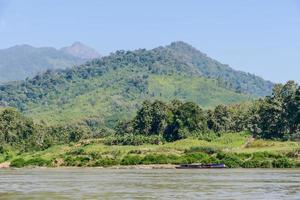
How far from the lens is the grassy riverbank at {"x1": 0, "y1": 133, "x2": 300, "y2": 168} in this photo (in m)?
84.0

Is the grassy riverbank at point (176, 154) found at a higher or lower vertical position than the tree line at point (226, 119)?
lower

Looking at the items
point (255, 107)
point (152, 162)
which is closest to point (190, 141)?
point (152, 162)

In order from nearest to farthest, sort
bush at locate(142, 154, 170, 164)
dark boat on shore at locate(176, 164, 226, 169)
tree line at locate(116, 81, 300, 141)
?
dark boat on shore at locate(176, 164, 226, 169) < bush at locate(142, 154, 170, 164) < tree line at locate(116, 81, 300, 141)

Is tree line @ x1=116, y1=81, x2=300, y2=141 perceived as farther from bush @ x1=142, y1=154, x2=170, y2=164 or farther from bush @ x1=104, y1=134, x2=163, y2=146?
bush @ x1=142, y1=154, x2=170, y2=164

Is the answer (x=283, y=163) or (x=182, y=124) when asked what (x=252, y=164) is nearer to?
(x=283, y=163)

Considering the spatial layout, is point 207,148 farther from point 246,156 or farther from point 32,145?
point 32,145

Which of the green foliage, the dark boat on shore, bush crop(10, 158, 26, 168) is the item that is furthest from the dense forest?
→ the dark boat on shore

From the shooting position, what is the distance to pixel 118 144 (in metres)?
106

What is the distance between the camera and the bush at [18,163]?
95.2 meters

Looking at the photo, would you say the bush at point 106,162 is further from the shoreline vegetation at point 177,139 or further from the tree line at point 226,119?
the tree line at point 226,119

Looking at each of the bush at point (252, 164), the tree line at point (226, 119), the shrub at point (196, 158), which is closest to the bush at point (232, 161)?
the bush at point (252, 164)

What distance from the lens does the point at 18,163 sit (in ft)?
314

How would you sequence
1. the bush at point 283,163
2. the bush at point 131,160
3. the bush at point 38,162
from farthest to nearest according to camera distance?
the bush at point 38,162 < the bush at point 131,160 < the bush at point 283,163

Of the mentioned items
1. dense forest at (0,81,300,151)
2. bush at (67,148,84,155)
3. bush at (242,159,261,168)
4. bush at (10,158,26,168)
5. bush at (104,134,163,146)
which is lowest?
bush at (10,158,26,168)
